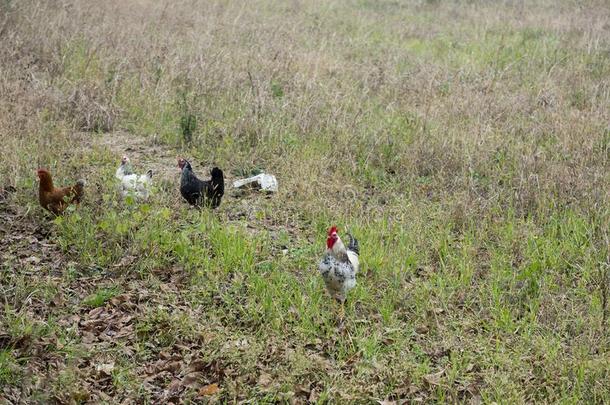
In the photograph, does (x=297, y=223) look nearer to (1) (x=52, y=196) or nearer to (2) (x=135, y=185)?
(2) (x=135, y=185)

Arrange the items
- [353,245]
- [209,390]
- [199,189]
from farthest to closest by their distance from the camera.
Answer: [199,189]
[353,245]
[209,390]

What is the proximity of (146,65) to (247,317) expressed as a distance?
6.26 m

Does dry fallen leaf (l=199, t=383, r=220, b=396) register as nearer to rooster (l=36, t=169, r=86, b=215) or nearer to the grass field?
the grass field

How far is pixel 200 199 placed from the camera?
6.82 m

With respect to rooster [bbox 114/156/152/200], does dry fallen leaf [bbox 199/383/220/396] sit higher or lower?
lower

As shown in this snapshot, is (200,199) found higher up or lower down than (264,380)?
higher up

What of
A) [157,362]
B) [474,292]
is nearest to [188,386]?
[157,362]

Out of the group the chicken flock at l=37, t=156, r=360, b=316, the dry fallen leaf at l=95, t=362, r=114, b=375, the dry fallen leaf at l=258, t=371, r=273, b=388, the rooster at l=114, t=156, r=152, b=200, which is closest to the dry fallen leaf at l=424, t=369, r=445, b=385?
the chicken flock at l=37, t=156, r=360, b=316

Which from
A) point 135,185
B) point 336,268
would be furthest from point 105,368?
point 135,185

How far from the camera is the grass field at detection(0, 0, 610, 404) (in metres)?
4.82

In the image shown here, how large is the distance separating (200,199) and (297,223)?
105 centimetres

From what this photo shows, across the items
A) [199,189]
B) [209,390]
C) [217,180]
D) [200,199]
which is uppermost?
[217,180]

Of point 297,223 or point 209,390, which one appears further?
point 297,223

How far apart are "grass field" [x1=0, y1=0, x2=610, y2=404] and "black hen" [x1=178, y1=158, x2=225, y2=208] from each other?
0.55 feet
